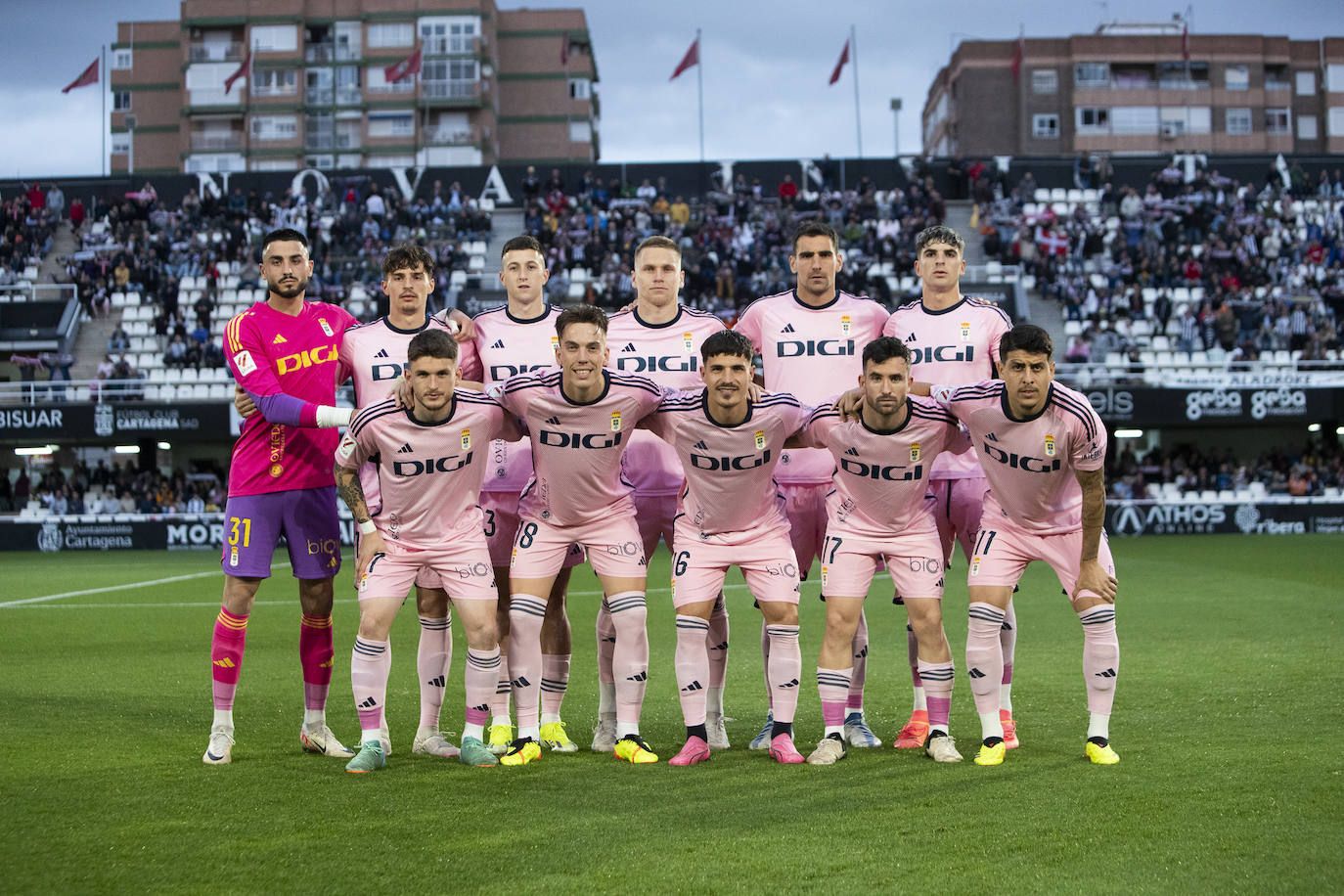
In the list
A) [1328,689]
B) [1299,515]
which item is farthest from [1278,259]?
[1328,689]

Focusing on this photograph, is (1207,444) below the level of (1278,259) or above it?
below

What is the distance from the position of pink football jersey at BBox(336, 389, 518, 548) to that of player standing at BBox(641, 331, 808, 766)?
90cm

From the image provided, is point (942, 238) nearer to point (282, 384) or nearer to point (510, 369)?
point (510, 369)

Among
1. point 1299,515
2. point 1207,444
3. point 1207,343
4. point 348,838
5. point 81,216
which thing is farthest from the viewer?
point 81,216

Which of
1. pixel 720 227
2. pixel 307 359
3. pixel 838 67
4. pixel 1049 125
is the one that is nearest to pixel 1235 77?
pixel 1049 125

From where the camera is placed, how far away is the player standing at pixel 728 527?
6.28 meters

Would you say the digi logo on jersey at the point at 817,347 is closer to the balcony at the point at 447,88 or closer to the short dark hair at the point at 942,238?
the short dark hair at the point at 942,238

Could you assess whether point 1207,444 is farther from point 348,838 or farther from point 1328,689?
point 348,838

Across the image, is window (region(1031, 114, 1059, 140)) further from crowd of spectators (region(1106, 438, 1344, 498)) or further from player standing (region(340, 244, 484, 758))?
player standing (region(340, 244, 484, 758))

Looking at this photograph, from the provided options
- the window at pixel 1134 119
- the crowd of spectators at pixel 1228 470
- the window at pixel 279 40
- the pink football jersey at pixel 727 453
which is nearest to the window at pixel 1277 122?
the window at pixel 1134 119

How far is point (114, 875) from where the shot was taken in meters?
4.25

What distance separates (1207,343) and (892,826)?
2646 cm

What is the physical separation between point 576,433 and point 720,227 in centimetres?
2733

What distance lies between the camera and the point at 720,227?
33062 mm
